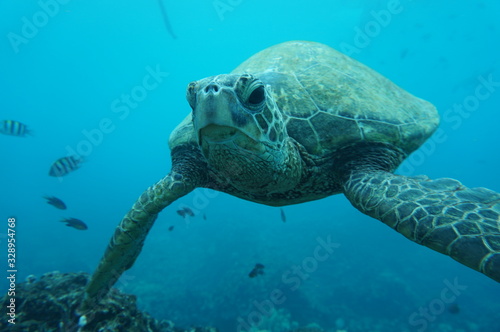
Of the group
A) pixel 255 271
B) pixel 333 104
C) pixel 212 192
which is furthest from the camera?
pixel 212 192

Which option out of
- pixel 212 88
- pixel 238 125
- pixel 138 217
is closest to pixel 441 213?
pixel 238 125

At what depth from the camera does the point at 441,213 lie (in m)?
2.05

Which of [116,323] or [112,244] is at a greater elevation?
[112,244]

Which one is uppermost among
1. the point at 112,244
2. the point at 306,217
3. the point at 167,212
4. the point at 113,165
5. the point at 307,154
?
the point at 113,165

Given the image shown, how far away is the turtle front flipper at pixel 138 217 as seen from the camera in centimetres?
339

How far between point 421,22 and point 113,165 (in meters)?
113

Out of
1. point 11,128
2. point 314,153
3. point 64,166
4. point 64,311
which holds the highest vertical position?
point 11,128

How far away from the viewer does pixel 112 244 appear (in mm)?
3516

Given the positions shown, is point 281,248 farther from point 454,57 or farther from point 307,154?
point 454,57

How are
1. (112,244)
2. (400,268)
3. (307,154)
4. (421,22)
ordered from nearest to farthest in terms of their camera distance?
(307,154), (112,244), (400,268), (421,22)

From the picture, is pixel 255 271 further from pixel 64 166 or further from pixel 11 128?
pixel 11 128

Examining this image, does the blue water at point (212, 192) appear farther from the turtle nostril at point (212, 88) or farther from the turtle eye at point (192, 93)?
the turtle nostril at point (212, 88)

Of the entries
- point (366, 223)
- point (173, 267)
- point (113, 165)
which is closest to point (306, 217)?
point (366, 223)

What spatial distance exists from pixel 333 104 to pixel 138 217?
283cm
